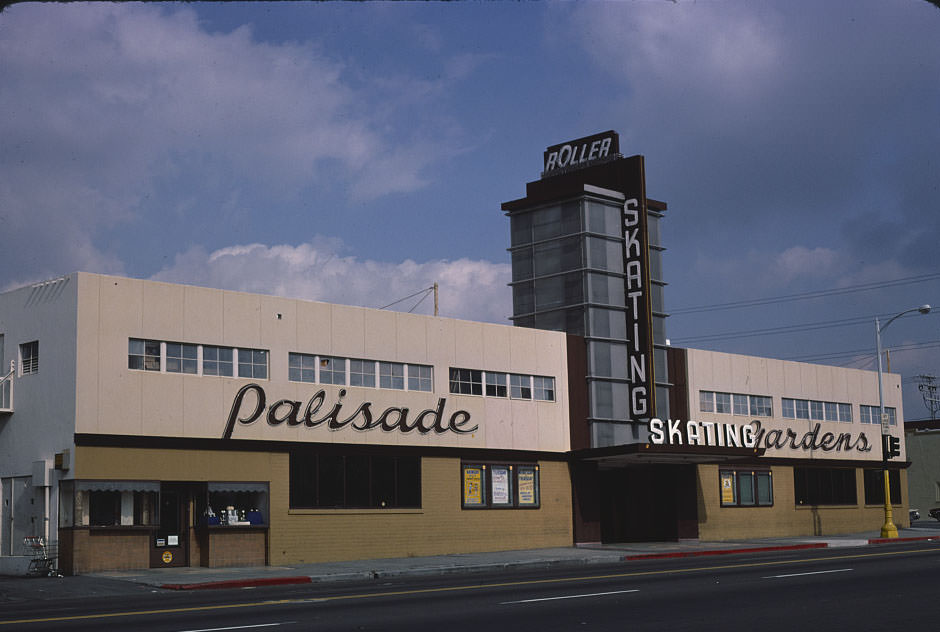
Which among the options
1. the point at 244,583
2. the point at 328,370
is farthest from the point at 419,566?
the point at 328,370

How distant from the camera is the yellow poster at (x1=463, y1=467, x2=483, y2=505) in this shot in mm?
37000

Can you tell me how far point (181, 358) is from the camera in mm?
30312

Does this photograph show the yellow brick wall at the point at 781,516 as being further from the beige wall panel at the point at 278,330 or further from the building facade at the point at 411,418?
the beige wall panel at the point at 278,330

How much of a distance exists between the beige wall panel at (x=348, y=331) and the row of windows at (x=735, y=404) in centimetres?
1755

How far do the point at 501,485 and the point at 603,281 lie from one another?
9.19 m

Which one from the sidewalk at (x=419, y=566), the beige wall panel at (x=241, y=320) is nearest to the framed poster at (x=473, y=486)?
the sidewalk at (x=419, y=566)

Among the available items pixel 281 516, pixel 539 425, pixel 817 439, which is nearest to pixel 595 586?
pixel 281 516

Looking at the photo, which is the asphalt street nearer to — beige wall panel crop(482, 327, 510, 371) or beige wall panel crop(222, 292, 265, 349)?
beige wall panel crop(222, 292, 265, 349)

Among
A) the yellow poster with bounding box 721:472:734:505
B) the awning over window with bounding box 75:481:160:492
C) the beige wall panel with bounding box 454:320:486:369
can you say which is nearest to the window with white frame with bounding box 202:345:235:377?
the awning over window with bounding box 75:481:160:492

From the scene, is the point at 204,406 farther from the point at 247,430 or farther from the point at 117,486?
the point at 117,486

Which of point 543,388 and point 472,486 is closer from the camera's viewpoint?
point 472,486

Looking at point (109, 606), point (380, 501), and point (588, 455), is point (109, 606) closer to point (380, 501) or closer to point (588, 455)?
point (380, 501)

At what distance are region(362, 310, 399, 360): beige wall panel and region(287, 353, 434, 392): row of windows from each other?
0.28 m

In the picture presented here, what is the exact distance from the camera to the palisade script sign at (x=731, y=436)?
41031 millimetres
